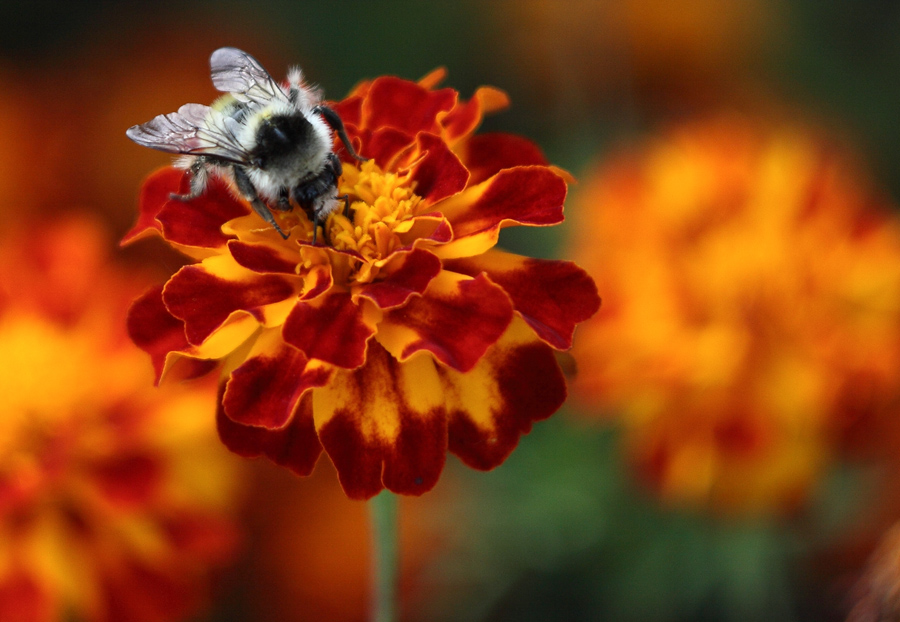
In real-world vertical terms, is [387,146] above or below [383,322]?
above

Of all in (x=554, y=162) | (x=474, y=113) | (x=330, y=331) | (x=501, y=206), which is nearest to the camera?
(x=330, y=331)

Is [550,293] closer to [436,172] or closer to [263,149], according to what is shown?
[436,172]

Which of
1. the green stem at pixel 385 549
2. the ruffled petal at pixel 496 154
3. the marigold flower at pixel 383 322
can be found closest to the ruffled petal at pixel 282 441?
the marigold flower at pixel 383 322

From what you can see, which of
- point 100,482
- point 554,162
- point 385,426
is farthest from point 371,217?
point 554,162

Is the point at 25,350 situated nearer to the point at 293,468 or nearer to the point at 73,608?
the point at 73,608

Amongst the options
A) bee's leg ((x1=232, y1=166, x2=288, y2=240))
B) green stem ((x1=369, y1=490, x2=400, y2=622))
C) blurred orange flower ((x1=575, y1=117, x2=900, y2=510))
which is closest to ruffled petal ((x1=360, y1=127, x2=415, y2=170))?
bee's leg ((x1=232, y1=166, x2=288, y2=240))

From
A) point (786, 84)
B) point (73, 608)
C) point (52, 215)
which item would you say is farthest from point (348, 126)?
point (786, 84)
